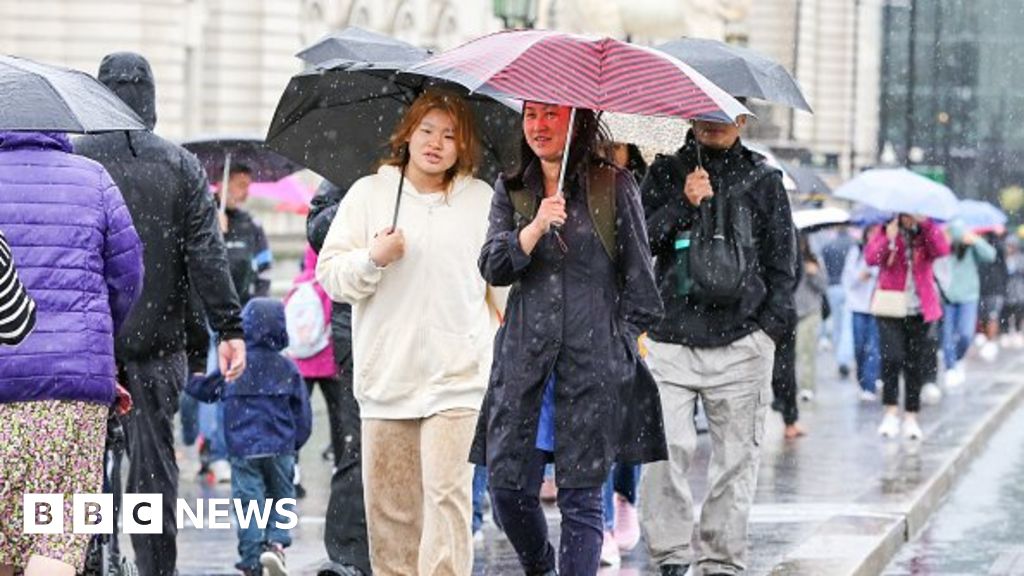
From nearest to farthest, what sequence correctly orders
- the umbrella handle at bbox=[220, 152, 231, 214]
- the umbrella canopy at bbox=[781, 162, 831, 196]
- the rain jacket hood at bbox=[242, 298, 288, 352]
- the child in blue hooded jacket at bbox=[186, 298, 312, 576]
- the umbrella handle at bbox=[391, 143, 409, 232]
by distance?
the umbrella handle at bbox=[391, 143, 409, 232], the child in blue hooded jacket at bbox=[186, 298, 312, 576], the rain jacket hood at bbox=[242, 298, 288, 352], the umbrella canopy at bbox=[781, 162, 831, 196], the umbrella handle at bbox=[220, 152, 231, 214]

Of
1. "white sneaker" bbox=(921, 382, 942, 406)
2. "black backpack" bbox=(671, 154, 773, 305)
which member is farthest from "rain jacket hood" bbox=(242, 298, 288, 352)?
"white sneaker" bbox=(921, 382, 942, 406)

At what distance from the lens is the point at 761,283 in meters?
10.5

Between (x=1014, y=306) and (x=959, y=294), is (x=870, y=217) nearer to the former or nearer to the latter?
(x=959, y=294)

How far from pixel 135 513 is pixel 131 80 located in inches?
63.4

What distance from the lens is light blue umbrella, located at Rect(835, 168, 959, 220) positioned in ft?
62.4

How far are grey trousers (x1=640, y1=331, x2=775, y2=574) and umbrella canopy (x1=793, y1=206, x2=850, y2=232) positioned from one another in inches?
289

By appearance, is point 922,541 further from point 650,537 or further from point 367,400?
point 367,400

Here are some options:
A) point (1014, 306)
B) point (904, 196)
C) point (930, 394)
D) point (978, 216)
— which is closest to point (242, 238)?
point (904, 196)

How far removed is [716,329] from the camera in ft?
34.2

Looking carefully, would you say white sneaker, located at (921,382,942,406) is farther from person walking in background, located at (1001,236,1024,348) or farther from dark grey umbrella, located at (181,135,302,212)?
person walking in background, located at (1001,236,1024,348)

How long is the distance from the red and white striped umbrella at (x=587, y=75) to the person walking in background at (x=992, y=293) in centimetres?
2663

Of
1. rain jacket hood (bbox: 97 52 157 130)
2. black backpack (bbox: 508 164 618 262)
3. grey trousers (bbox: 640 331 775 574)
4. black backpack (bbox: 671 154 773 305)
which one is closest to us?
black backpack (bbox: 508 164 618 262)

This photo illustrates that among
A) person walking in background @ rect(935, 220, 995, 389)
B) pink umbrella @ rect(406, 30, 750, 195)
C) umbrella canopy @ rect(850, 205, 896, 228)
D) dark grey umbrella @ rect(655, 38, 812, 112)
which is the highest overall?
pink umbrella @ rect(406, 30, 750, 195)

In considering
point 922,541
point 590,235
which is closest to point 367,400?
point 590,235
